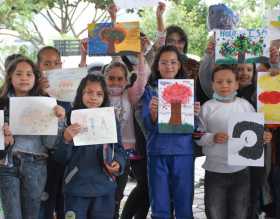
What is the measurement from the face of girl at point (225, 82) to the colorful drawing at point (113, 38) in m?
0.75

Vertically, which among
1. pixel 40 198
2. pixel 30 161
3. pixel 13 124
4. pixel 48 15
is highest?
pixel 48 15

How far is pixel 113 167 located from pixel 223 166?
80 cm

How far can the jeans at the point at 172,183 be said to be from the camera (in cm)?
342

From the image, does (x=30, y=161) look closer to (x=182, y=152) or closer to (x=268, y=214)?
(x=182, y=152)

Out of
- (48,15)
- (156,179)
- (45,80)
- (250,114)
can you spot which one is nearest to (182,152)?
(156,179)

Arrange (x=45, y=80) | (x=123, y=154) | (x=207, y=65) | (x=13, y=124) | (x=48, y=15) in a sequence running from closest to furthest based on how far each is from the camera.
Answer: (x=13, y=124), (x=123, y=154), (x=45, y=80), (x=207, y=65), (x=48, y=15)

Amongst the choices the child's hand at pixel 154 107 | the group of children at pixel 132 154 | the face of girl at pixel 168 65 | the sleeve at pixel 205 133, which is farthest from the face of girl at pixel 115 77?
the sleeve at pixel 205 133

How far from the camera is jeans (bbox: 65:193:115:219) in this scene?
3.15 m

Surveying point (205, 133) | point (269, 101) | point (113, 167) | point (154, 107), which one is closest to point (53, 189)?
point (113, 167)

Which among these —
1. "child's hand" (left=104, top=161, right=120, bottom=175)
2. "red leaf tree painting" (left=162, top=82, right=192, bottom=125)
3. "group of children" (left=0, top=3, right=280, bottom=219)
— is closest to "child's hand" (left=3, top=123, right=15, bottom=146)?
"group of children" (left=0, top=3, right=280, bottom=219)

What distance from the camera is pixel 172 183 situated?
3.47 metres

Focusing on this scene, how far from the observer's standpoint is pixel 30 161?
313cm

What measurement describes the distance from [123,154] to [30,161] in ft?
2.07

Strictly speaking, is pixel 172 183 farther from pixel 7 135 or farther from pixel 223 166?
pixel 7 135
